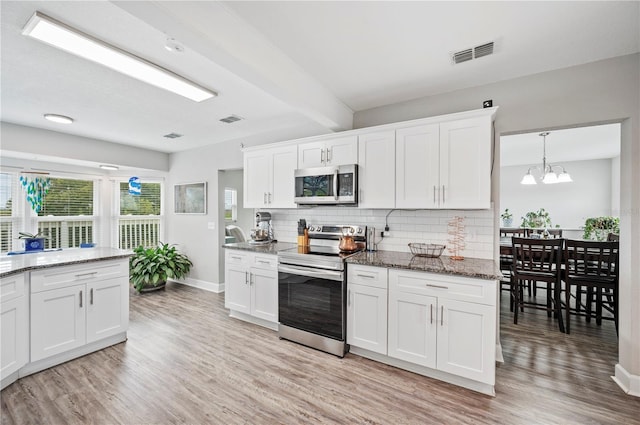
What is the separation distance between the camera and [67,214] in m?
4.83

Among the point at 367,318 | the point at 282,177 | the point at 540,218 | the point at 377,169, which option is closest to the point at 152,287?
the point at 282,177

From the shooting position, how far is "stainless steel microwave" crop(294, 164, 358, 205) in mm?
3076

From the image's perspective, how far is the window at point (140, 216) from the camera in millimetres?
5504

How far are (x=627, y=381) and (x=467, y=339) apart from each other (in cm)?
132

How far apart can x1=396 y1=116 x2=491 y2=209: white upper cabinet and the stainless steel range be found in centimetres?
97

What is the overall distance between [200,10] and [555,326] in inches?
190

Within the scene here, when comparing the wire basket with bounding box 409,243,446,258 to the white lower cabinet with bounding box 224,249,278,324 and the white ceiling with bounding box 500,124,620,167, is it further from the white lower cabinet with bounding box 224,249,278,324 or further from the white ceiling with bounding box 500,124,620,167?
the white ceiling with bounding box 500,124,620,167

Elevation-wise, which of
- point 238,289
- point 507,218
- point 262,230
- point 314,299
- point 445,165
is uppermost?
point 445,165

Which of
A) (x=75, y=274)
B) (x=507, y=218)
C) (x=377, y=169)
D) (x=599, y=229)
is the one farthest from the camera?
(x=507, y=218)

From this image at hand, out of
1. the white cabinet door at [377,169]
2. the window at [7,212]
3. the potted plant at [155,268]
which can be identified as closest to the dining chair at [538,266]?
the white cabinet door at [377,169]

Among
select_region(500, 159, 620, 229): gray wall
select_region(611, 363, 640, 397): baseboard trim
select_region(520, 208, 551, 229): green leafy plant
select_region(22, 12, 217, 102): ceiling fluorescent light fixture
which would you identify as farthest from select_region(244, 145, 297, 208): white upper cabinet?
select_region(500, 159, 620, 229): gray wall

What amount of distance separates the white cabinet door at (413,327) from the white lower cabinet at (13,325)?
311cm

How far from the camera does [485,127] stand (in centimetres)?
244

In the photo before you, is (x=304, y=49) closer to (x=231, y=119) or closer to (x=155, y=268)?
(x=231, y=119)
